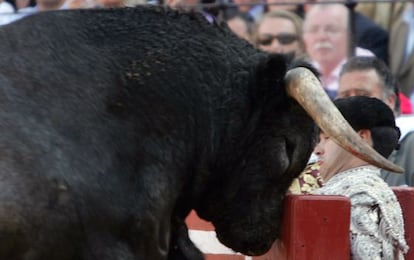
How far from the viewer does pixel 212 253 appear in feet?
18.2

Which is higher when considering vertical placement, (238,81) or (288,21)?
(238,81)

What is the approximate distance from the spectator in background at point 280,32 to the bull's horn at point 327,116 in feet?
12.5

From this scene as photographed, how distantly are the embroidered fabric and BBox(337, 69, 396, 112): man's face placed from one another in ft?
6.63

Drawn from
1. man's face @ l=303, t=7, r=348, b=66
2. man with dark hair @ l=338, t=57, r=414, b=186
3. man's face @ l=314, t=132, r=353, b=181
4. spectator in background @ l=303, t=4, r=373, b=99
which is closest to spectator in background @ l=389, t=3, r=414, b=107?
spectator in background @ l=303, t=4, r=373, b=99

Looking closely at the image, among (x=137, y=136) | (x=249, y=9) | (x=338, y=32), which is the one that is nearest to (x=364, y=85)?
(x=338, y=32)

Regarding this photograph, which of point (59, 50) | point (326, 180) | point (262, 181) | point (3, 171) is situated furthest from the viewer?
point (326, 180)

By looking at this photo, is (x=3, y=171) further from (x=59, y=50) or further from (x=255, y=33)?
(x=255, y=33)

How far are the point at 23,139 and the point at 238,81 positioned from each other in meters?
0.85

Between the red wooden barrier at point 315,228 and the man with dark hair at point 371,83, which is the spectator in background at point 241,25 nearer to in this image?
the man with dark hair at point 371,83

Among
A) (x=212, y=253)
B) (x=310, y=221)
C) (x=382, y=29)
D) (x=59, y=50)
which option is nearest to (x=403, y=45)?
(x=382, y=29)

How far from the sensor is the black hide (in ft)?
12.7

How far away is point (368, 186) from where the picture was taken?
4.85m

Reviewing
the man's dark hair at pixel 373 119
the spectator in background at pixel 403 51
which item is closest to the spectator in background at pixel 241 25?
the spectator in background at pixel 403 51

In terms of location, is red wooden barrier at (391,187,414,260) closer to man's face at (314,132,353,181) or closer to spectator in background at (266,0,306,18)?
man's face at (314,132,353,181)
